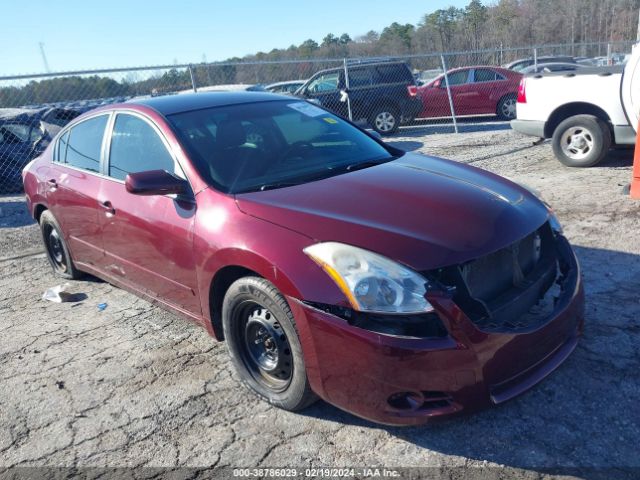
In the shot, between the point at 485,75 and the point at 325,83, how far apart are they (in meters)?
4.40

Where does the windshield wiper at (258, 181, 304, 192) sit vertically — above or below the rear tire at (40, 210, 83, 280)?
above

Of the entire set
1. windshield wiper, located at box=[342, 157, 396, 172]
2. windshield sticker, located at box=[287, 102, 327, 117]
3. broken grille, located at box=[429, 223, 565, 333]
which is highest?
windshield sticker, located at box=[287, 102, 327, 117]

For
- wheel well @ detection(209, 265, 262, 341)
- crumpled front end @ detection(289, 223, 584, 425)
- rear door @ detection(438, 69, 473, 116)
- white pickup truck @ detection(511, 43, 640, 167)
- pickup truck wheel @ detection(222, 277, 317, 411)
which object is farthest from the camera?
rear door @ detection(438, 69, 473, 116)

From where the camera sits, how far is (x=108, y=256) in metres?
4.43

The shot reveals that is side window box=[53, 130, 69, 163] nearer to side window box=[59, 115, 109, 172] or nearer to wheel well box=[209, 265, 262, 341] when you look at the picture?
side window box=[59, 115, 109, 172]

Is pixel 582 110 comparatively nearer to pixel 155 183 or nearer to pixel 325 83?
pixel 155 183

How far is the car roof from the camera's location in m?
4.06

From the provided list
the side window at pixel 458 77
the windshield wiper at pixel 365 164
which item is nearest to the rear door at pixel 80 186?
the windshield wiper at pixel 365 164

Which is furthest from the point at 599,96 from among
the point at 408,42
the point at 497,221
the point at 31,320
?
the point at 408,42

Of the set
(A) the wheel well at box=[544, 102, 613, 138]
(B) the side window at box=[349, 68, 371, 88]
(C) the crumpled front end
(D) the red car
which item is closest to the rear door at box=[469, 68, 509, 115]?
(D) the red car

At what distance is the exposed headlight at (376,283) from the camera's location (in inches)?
101

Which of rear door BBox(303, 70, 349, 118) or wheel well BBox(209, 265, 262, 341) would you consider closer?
wheel well BBox(209, 265, 262, 341)

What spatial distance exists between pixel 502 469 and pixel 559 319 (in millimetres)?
814

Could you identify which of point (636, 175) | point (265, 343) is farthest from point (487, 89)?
point (265, 343)
